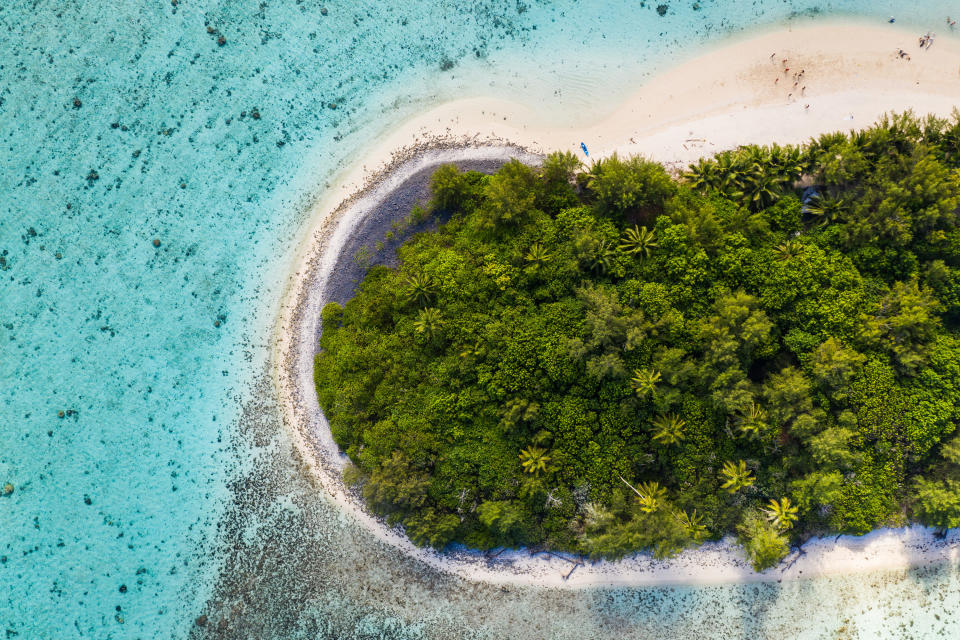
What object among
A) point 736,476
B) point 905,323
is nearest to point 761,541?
point 736,476

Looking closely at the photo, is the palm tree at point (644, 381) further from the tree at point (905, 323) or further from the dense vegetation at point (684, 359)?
the tree at point (905, 323)

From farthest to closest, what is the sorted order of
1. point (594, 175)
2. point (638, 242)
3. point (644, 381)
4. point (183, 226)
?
point (183, 226)
point (594, 175)
point (638, 242)
point (644, 381)

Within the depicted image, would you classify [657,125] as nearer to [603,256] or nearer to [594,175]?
[594,175]

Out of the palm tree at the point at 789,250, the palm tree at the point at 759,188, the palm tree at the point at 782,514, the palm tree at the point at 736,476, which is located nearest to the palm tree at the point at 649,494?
the palm tree at the point at 736,476

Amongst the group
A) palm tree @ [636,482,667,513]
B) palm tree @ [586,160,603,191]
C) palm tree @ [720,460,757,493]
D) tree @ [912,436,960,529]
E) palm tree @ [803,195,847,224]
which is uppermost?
palm tree @ [586,160,603,191]

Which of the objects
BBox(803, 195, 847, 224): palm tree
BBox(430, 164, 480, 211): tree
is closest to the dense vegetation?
BBox(803, 195, 847, 224): palm tree

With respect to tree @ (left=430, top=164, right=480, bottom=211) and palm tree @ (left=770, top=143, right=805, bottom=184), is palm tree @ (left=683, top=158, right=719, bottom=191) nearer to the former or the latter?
palm tree @ (left=770, top=143, right=805, bottom=184)
